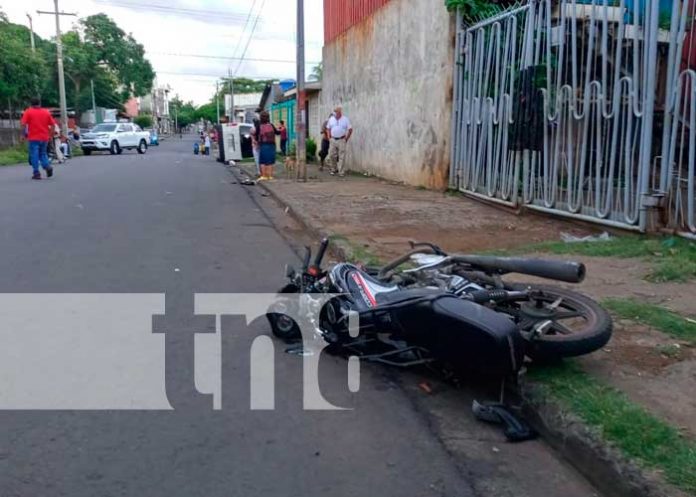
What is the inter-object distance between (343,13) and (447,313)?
19.5 meters

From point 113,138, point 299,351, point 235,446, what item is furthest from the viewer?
point 113,138

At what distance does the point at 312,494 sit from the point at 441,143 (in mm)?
10601

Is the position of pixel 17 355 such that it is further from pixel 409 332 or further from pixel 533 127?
pixel 533 127

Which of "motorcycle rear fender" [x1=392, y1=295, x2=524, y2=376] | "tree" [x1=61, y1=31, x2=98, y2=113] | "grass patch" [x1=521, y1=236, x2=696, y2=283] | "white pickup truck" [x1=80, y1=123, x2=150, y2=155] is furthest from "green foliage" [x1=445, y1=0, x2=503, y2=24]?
"tree" [x1=61, y1=31, x2=98, y2=113]

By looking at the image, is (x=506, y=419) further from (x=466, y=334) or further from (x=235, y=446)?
(x=235, y=446)

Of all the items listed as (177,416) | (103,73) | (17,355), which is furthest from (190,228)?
(103,73)

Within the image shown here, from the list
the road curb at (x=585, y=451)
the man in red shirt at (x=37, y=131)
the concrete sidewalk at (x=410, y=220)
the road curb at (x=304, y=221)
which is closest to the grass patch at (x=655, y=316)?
the road curb at (x=585, y=451)

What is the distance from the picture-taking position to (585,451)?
3.03m

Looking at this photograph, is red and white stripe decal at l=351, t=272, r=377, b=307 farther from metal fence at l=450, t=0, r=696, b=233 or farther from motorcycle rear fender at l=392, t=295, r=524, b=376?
metal fence at l=450, t=0, r=696, b=233

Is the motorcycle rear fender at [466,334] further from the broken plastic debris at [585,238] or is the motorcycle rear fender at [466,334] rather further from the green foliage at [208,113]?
the green foliage at [208,113]

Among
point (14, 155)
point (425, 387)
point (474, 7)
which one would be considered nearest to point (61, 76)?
point (14, 155)

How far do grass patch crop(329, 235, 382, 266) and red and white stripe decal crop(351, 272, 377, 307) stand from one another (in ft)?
6.46

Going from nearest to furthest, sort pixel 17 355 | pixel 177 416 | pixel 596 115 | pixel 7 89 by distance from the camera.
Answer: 1. pixel 177 416
2. pixel 17 355
3. pixel 596 115
4. pixel 7 89

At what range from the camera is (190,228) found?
9.42 metres
